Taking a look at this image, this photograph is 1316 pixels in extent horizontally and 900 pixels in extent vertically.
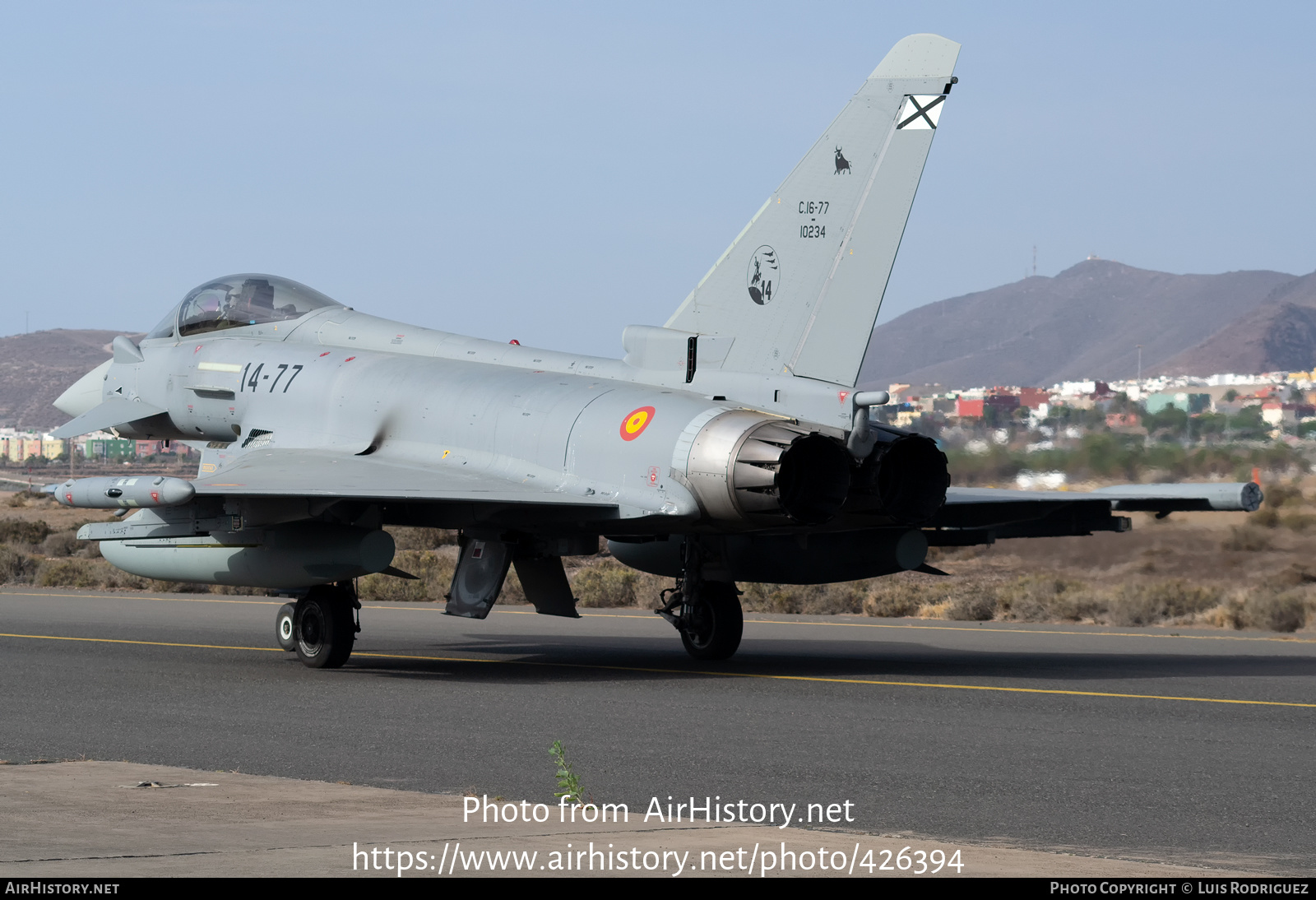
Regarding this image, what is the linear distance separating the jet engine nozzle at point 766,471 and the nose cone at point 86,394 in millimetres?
10270

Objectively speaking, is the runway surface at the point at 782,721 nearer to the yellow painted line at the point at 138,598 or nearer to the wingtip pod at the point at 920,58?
the wingtip pod at the point at 920,58

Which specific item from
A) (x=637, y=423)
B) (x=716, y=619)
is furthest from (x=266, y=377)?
(x=716, y=619)

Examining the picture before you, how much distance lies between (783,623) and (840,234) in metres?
10.2

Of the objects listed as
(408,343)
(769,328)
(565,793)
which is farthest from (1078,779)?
(408,343)

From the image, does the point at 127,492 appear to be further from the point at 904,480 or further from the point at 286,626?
the point at 904,480

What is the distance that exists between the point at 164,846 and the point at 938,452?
10499 millimetres

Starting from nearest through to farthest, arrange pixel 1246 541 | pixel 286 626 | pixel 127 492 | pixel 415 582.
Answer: pixel 127 492 < pixel 286 626 < pixel 1246 541 < pixel 415 582

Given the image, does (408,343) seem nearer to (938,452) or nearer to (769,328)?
(769,328)

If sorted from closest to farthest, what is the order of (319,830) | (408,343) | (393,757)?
1. (319,830)
2. (393,757)
3. (408,343)

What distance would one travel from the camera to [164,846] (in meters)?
6.86

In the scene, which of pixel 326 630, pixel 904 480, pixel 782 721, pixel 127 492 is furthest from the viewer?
pixel 326 630

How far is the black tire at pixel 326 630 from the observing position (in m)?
17.7

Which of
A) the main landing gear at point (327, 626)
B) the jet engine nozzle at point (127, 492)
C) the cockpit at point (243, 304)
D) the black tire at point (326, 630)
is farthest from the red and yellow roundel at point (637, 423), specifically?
the cockpit at point (243, 304)

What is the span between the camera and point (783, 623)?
25.7m
